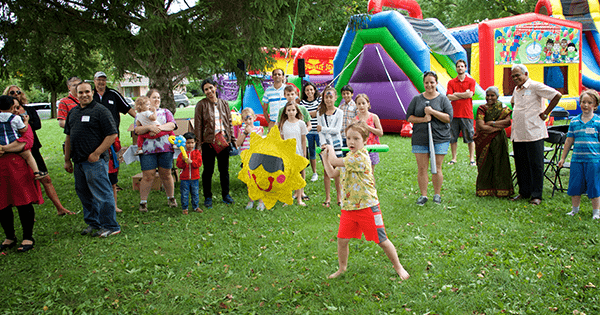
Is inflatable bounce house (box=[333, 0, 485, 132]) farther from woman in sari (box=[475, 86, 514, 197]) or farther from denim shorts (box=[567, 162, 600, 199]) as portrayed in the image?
denim shorts (box=[567, 162, 600, 199])

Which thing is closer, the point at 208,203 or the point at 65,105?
the point at 65,105

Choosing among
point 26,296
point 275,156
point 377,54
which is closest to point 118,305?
point 26,296

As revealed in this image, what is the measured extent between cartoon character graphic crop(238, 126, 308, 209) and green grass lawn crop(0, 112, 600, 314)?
0.65 metres

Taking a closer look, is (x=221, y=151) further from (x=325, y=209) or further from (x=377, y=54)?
(x=377, y=54)

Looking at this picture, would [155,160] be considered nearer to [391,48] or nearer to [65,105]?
[65,105]

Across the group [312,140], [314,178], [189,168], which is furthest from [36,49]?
[314,178]

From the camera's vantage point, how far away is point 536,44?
47.9 feet

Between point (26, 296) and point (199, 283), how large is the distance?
152 centimetres

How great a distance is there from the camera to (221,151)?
623 centimetres

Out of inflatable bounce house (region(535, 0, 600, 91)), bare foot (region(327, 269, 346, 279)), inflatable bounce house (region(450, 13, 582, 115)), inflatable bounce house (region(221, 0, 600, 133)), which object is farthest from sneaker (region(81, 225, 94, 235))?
inflatable bounce house (region(535, 0, 600, 91))

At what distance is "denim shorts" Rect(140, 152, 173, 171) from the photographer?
18.9 feet

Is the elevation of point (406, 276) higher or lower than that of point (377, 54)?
lower

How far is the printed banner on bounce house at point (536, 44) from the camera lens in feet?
46.8

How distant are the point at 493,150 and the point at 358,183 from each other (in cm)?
361
